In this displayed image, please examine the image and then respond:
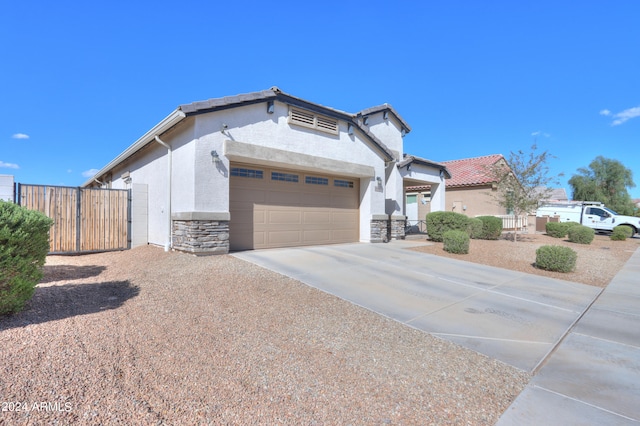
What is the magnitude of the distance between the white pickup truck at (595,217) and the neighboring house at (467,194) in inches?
167

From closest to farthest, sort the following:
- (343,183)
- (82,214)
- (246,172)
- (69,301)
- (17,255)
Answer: (17,255), (69,301), (82,214), (246,172), (343,183)

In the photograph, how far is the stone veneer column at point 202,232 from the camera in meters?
8.05

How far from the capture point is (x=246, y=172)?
9.55m

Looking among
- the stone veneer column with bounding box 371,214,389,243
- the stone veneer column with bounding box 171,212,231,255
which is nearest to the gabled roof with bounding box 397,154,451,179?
the stone veneer column with bounding box 371,214,389,243

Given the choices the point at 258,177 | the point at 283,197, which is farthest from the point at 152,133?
the point at 283,197

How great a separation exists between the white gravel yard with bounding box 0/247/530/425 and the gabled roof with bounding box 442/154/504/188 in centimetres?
1897

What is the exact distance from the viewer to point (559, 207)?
82.3 ft

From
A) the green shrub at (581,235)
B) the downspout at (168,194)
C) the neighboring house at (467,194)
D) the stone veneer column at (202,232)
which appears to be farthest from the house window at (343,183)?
the green shrub at (581,235)

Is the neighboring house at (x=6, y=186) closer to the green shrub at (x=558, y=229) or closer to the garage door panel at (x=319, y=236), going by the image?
the garage door panel at (x=319, y=236)

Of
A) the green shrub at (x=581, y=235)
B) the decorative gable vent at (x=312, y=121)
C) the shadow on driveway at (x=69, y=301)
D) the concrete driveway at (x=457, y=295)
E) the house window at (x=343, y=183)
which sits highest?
the decorative gable vent at (x=312, y=121)

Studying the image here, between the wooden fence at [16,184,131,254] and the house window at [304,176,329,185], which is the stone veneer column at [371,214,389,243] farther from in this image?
the wooden fence at [16,184,131,254]

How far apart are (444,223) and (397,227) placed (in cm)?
204

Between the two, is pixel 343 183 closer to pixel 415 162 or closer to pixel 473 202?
pixel 415 162

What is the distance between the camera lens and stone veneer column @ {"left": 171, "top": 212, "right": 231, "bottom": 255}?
8055mm
